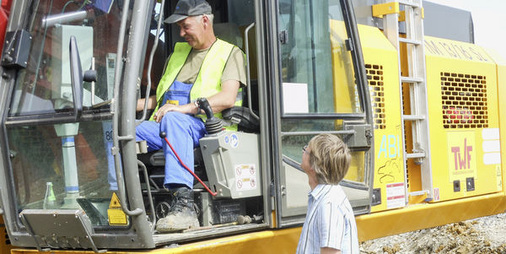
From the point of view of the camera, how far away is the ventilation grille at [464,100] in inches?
216

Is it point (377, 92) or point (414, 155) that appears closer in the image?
point (377, 92)

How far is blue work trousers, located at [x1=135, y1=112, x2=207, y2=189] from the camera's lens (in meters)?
3.78

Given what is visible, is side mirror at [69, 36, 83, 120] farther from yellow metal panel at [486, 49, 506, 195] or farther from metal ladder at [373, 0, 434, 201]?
yellow metal panel at [486, 49, 506, 195]

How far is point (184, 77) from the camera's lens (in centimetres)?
436

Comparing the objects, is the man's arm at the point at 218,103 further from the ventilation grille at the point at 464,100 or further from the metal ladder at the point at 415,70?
the ventilation grille at the point at 464,100

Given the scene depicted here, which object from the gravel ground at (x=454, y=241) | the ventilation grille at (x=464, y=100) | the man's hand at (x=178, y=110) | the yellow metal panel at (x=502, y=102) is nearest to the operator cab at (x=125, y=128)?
the man's hand at (x=178, y=110)

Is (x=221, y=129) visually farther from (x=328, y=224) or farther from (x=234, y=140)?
(x=328, y=224)

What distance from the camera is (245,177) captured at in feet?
12.8

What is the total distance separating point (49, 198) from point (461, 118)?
10.9 ft


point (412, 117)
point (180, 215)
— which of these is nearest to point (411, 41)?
point (412, 117)

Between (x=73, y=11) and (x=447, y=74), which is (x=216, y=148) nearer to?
(x=73, y=11)

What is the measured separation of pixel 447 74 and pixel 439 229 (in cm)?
270

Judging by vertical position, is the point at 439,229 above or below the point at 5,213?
below

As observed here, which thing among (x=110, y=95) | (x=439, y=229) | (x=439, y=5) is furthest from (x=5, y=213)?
(x=439, y=229)
